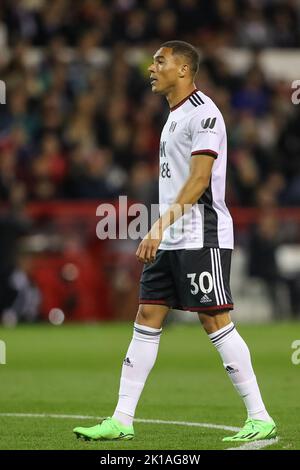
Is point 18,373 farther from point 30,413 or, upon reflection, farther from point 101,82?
point 101,82

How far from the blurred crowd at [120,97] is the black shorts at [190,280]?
10.3m

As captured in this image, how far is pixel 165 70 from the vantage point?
7422 millimetres

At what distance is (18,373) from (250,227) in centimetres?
786

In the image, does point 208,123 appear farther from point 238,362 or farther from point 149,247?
point 238,362

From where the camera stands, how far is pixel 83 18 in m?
21.7

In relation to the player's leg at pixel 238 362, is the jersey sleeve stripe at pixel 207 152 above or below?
above

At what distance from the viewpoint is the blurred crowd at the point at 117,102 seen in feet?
60.4

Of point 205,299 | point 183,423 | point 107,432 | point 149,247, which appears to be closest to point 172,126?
point 149,247

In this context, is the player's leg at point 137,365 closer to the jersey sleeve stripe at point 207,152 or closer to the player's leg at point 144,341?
the player's leg at point 144,341

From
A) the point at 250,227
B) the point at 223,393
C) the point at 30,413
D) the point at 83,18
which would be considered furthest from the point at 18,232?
the point at 30,413

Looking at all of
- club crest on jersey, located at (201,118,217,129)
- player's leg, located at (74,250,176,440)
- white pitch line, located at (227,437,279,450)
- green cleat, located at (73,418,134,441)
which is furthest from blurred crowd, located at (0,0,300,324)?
white pitch line, located at (227,437,279,450)

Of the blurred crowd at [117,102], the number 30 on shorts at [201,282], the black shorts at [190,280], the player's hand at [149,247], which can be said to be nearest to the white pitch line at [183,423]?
the black shorts at [190,280]

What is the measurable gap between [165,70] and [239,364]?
1.80 meters

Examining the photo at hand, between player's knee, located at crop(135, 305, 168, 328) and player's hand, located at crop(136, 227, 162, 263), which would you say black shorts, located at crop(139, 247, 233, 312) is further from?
player's hand, located at crop(136, 227, 162, 263)
